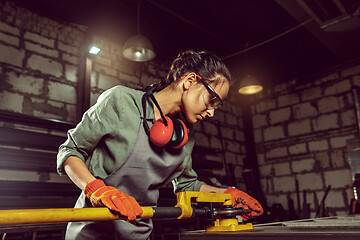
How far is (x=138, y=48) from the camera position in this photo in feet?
12.5

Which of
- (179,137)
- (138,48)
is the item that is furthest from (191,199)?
(138,48)

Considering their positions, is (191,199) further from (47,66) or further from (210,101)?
(47,66)

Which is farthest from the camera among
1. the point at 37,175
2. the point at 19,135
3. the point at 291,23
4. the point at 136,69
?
the point at 136,69

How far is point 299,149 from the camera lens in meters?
5.95

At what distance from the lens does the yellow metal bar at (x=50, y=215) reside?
30.5 inches

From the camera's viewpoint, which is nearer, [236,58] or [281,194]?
[236,58]

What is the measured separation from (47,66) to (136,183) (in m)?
3.04

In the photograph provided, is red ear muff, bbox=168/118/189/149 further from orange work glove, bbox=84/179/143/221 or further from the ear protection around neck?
orange work glove, bbox=84/179/143/221

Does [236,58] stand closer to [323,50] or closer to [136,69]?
[323,50]

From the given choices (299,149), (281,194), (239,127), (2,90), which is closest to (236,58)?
(239,127)

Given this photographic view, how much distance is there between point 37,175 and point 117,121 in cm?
256

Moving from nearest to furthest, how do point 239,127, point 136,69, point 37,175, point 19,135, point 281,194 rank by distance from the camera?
point 19,135 → point 37,175 → point 136,69 → point 281,194 → point 239,127

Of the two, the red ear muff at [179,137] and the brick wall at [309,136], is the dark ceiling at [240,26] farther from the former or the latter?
the red ear muff at [179,137]

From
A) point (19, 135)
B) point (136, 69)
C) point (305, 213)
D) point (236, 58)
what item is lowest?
point (305, 213)
